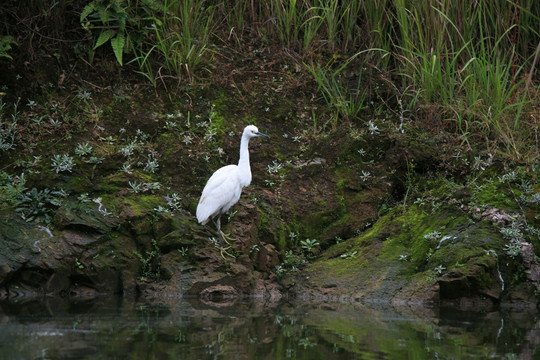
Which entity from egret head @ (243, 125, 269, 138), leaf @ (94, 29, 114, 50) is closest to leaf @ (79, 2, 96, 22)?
leaf @ (94, 29, 114, 50)

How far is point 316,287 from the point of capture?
22.2 ft

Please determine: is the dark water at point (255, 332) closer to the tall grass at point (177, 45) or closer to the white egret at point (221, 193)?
the white egret at point (221, 193)

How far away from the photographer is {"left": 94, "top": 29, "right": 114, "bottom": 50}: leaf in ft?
27.6

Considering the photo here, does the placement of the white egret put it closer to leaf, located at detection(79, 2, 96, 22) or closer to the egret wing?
the egret wing

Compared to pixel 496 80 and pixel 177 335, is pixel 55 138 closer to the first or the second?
pixel 177 335

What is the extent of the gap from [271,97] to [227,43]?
132cm

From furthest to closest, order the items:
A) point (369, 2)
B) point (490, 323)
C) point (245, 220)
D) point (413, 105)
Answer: point (369, 2) → point (413, 105) → point (245, 220) → point (490, 323)

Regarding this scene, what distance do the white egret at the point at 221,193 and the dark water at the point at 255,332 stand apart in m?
1.11

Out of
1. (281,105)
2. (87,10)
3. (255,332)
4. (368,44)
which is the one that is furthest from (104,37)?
(255,332)

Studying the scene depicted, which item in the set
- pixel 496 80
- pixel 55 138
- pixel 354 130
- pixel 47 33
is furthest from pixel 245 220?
pixel 47 33

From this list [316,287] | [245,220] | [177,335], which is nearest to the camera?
[177,335]

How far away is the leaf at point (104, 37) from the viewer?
27.6ft

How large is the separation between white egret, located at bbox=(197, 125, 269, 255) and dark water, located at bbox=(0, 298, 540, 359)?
3.63 ft

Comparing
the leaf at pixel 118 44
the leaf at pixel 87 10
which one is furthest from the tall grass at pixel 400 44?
the leaf at pixel 87 10
